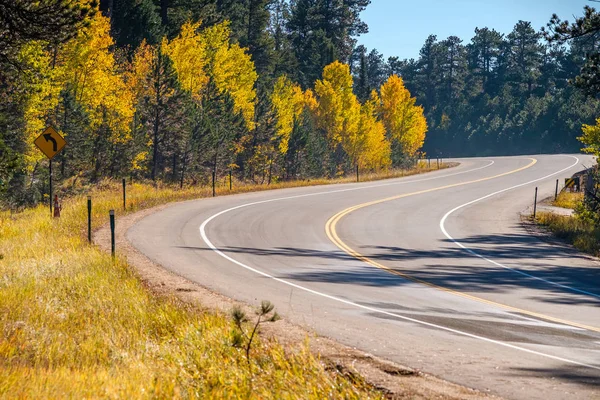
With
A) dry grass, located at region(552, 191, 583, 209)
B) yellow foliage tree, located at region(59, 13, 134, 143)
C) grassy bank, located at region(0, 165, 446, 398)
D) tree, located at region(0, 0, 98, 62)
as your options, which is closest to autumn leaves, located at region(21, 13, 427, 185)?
yellow foliage tree, located at region(59, 13, 134, 143)

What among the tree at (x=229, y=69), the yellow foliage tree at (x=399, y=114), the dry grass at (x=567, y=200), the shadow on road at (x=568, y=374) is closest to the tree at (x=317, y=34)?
the yellow foliage tree at (x=399, y=114)

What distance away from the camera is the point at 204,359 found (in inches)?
336

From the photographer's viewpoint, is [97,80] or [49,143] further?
[97,80]

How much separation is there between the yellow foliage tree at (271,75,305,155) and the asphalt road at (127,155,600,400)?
22.4 meters

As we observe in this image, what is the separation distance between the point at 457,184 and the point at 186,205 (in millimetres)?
24723

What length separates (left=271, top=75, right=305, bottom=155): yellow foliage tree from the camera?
58253 millimetres

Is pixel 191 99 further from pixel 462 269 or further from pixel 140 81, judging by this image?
pixel 462 269

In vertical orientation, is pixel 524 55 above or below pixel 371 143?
above

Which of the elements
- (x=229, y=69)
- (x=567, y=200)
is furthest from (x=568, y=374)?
Result: (x=229, y=69)

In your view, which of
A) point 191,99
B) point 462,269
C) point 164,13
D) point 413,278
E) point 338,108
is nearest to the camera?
point 413,278

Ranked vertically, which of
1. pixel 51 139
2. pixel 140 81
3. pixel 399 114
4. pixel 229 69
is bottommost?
pixel 51 139

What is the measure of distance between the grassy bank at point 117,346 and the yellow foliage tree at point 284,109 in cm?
4213

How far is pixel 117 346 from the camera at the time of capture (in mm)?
9938

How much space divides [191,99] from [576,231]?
29039mm
